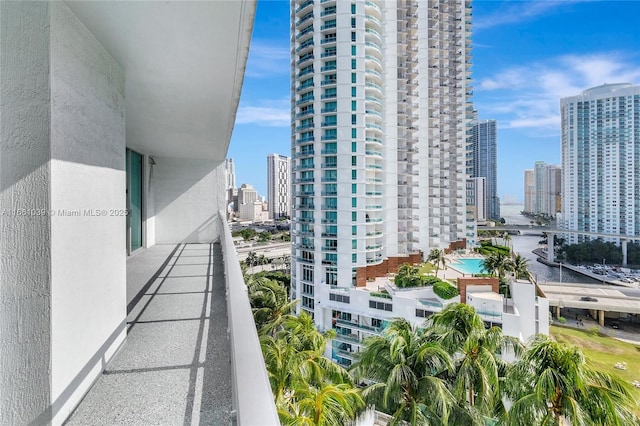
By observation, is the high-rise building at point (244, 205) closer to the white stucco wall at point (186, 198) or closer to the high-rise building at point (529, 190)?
the white stucco wall at point (186, 198)

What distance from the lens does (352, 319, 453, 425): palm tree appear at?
6004 millimetres

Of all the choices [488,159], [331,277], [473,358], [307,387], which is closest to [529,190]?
[488,159]

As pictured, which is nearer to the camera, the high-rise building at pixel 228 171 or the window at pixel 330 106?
the high-rise building at pixel 228 171

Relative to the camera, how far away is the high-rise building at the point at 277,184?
101 m

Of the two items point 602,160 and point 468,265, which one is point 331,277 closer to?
point 468,265

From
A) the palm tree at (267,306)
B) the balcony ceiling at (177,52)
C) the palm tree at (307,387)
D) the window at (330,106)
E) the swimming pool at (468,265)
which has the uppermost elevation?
the window at (330,106)

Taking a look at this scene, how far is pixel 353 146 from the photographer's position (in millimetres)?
25109

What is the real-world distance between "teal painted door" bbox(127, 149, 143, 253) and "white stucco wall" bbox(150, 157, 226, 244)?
599 millimetres

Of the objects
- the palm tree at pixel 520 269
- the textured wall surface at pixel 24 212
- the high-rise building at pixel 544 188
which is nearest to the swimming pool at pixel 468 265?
the palm tree at pixel 520 269

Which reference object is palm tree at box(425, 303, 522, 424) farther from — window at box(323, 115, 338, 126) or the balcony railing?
window at box(323, 115, 338, 126)

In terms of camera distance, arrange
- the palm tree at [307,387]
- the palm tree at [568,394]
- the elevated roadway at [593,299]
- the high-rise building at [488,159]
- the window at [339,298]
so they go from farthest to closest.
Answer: the high-rise building at [488,159] < the elevated roadway at [593,299] < the window at [339,298] < the palm tree at [568,394] < the palm tree at [307,387]

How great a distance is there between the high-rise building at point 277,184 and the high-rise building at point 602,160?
7150cm

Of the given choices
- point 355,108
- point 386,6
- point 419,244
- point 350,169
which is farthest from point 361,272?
point 386,6

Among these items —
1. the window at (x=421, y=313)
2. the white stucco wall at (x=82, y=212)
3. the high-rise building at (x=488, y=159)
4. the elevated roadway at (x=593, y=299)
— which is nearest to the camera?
the white stucco wall at (x=82, y=212)
